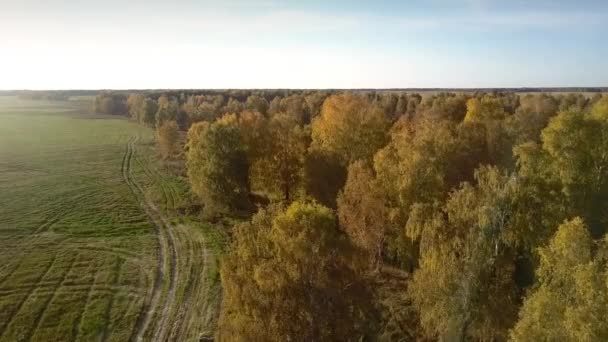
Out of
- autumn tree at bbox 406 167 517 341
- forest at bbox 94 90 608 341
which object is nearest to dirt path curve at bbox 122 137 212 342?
forest at bbox 94 90 608 341

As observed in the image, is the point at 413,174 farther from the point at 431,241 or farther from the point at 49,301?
the point at 49,301

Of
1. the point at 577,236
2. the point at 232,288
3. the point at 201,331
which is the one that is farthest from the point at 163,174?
the point at 577,236

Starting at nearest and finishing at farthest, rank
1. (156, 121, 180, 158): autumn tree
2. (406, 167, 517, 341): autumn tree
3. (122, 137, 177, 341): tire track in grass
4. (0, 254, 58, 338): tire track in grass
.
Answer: (406, 167, 517, 341): autumn tree < (0, 254, 58, 338): tire track in grass < (122, 137, 177, 341): tire track in grass < (156, 121, 180, 158): autumn tree

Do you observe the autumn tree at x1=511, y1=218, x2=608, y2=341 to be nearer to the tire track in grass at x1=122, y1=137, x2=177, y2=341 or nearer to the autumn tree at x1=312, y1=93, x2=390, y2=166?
the tire track in grass at x1=122, y1=137, x2=177, y2=341

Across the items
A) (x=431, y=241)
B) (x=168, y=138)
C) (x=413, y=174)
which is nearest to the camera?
(x=431, y=241)

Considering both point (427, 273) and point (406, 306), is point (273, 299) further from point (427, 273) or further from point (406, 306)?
point (406, 306)

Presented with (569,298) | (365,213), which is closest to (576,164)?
(365,213)

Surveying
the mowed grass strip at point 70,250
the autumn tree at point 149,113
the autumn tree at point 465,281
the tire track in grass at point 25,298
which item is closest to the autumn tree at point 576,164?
the autumn tree at point 465,281
